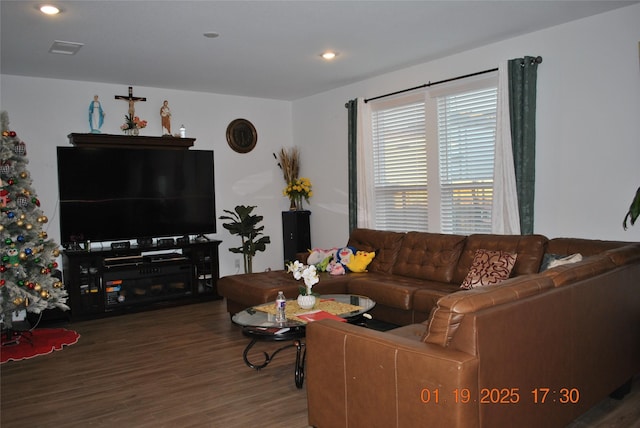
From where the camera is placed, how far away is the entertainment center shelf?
5.60 m

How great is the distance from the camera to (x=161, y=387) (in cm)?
356

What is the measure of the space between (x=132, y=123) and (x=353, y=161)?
2.76 m

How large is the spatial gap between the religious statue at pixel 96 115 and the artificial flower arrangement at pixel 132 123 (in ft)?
0.86

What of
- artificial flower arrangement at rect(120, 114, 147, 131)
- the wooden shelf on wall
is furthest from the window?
artificial flower arrangement at rect(120, 114, 147, 131)

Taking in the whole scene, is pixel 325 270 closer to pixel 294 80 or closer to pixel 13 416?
pixel 294 80

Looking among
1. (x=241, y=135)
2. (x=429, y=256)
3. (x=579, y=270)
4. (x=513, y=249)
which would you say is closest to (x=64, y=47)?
(x=241, y=135)

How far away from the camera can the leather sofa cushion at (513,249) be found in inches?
165

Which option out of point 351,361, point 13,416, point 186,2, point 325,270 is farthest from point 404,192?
point 13,416

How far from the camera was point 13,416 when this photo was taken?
3148 millimetres

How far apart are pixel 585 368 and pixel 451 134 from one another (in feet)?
10.4

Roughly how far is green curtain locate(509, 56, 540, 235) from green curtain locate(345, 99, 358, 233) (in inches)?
86.8

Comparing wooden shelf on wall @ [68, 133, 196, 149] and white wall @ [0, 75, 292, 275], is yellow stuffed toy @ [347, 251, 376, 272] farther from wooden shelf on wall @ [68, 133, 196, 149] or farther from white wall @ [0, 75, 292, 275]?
wooden shelf on wall @ [68, 133, 196, 149]

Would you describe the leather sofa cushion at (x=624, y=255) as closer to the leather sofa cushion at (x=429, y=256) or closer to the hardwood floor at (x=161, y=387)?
the hardwood floor at (x=161, y=387)

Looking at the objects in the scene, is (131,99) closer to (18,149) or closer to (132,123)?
(132,123)
